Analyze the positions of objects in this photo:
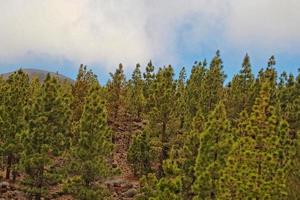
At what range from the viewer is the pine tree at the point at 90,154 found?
1660 inches

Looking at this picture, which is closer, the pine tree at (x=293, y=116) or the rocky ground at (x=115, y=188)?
the pine tree at (x=293, y=116)

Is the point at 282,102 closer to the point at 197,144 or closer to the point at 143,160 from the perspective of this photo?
the point at 143,160

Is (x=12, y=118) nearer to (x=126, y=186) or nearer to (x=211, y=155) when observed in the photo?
(x=126, y=186)

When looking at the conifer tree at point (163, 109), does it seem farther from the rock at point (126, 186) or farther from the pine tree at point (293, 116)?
the pine tree at point (293, 116)

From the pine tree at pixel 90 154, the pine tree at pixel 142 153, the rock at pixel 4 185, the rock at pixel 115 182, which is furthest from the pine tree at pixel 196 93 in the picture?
the rock at pixel 4 185

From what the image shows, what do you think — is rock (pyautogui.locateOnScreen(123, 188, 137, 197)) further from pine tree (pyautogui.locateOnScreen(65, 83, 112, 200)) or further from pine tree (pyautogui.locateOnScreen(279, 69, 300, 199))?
pine tree (pyautogui.locateOnScreen(279, 69, 300, 199))

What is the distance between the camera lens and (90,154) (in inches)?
1677

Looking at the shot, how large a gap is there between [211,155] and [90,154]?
12.0m

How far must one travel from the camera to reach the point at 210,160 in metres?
35.4

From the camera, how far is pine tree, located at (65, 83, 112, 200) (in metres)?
42.2

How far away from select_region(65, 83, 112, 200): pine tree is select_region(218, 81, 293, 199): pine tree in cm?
1259

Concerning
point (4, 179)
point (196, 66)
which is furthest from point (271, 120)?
point (196, 66)

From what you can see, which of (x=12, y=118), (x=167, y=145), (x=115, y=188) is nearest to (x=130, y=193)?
(x=115, y=188)

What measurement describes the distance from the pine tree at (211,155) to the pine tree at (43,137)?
14.4 m
